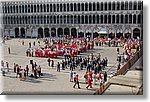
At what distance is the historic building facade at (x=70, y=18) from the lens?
725cm

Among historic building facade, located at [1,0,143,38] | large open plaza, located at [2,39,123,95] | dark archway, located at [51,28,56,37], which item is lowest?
large open plaza, located at [2,39,123,95]

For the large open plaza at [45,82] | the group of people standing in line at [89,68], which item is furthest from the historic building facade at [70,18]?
the group of people standing in line at [89,68]

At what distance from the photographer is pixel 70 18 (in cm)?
780

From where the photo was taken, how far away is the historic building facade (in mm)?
7250

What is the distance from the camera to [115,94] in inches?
257

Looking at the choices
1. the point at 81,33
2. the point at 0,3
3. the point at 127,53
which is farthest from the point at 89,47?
the point at 0,3

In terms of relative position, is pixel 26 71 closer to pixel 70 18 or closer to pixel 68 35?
pixel 68 35

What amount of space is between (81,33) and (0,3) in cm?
219

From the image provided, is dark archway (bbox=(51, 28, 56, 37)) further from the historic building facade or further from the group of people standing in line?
the group of people standing in line

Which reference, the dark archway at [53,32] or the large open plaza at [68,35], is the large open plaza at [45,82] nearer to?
the large open plaza at [68,35]

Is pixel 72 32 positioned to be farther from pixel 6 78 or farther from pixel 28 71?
pixel 6 78

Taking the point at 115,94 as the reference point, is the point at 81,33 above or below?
above

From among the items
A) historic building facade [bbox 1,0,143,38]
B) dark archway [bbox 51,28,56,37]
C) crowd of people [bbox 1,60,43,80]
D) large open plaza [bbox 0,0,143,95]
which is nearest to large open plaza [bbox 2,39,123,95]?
large open plaza [bbox 0,0,143,95]

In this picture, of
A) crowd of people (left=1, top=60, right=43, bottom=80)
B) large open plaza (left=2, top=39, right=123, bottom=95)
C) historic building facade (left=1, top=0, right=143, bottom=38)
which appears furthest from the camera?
crowd of people (left=1, top=60, right=43, bottom=80)
